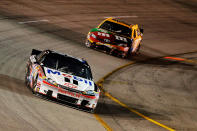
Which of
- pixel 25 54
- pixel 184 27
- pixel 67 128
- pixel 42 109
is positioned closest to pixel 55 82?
pixel 42 109

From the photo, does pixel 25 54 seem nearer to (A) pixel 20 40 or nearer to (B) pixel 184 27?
(A) pixel 20 40

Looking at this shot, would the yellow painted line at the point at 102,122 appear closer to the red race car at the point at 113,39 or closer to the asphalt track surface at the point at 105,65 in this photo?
the asphalt track surface at the point at 105,65

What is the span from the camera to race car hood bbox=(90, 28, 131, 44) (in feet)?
59.8

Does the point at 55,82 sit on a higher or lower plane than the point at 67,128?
higher

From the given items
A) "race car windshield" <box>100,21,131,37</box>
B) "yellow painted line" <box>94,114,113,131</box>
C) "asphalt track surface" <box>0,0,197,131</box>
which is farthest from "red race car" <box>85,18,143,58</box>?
"yellow painted line" <box>94,114,113,131</box>

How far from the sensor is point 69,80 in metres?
10.5

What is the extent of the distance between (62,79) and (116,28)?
9211 mm

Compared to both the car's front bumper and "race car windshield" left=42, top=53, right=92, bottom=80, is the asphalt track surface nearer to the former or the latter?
the car's front bumper

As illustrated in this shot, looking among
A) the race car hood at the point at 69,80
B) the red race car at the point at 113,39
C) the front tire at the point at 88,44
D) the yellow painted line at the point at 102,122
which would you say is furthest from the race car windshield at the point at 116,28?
the yellow painted line at the point at 102,122

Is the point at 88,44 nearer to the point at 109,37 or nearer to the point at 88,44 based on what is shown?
the point at 88,44

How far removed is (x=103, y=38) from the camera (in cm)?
1820

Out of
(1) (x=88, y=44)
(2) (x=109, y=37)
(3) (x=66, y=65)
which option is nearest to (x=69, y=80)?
(3) (x=66, y=65)

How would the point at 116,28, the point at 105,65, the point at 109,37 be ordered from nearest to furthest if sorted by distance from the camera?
the point at 105,65 < the point at 109,37 < the point at 116,28

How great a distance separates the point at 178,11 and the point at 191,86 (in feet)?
65.3
